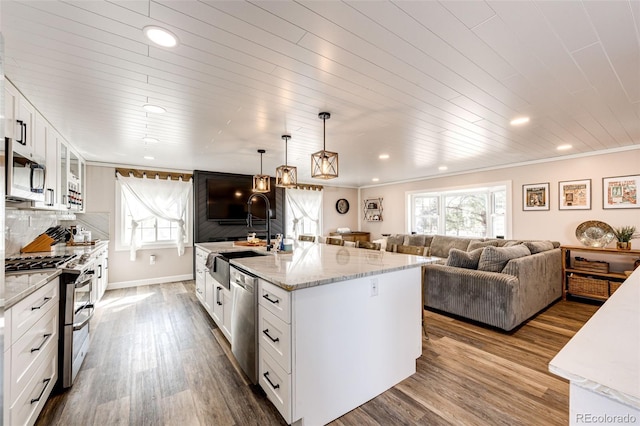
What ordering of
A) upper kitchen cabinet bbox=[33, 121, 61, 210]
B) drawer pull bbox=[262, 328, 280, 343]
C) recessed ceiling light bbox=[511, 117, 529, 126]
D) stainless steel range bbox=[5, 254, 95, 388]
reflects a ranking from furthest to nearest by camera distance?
recessed ceiling light bbox=[511, 117, 529, 126] < upper kitchen cabinet bbox=[33, 121, 61, 210] < stainless steel range bbox=[5, 254, 95, 388] < drawer pull bbox=[262, 328, 280, 343]

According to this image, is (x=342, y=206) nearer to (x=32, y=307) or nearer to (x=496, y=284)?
(x=496, y=284)

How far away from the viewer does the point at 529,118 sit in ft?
9.12

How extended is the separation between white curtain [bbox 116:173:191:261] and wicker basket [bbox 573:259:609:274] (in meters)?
6.90

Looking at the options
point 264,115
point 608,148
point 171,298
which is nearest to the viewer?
point 264,115

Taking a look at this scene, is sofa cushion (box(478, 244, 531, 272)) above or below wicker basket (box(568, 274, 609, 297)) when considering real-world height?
above

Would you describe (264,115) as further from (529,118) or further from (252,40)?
(529,118)

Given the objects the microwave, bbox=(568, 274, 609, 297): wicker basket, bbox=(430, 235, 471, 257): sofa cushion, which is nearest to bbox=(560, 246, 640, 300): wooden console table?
bbox=(568, 274, 609, 297): wicker basket

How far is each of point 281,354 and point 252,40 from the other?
1876 mm

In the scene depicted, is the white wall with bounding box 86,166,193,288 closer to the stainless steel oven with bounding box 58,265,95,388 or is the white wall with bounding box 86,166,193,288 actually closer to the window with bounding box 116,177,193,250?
the window with bounding box 116,177,193,250

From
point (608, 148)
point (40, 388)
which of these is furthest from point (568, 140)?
point (40, 388)

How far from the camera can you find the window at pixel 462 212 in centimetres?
544

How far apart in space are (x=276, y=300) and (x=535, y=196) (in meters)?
5.21

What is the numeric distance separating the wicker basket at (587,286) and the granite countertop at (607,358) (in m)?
4.12

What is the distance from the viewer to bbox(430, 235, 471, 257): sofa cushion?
17.1ft
